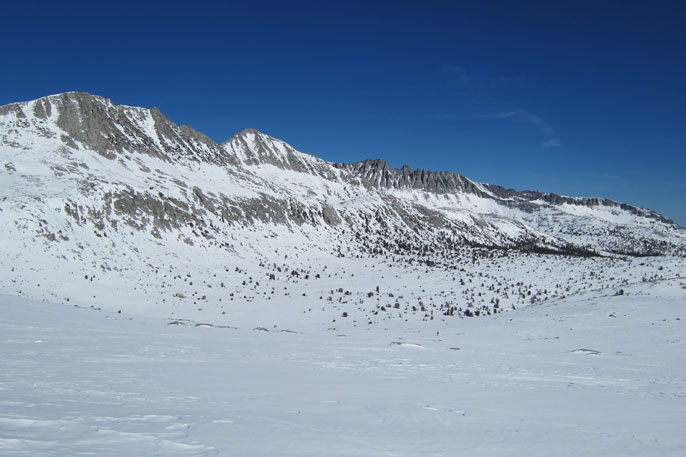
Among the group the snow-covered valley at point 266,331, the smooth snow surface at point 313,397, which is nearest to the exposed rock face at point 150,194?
the snow-covered valley at point 266,331

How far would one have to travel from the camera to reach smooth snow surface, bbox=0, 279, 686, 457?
5852 mm

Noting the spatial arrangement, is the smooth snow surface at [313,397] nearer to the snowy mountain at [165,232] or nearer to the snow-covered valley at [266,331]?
the snow-covered valley at [266,331]

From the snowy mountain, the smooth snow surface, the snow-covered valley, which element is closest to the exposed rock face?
the snowy mountain

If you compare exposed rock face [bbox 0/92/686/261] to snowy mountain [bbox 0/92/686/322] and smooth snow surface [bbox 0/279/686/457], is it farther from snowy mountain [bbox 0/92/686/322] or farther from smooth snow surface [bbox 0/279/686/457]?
smooth snow surface [bbox 0/279/686/457]

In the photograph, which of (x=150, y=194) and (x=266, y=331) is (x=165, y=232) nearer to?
(x=150, y=194)

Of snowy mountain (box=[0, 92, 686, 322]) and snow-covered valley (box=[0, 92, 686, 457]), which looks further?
snowy mountain (box=[0, 92, 686, 322])

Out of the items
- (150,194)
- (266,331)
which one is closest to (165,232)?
(150,194)

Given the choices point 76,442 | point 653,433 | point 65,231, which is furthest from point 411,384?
point 65,231

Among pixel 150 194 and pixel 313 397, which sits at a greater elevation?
pixel 150 194

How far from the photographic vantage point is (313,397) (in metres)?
9.16

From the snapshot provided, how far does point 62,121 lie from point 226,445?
112m

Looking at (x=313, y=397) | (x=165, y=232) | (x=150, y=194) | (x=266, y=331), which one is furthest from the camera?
(x=150, y=194)

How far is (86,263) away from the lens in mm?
50188

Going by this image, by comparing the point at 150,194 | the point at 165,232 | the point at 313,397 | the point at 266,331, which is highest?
the point at 150,194
